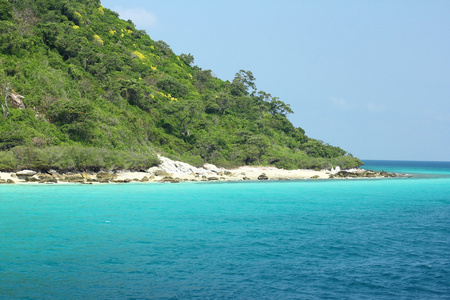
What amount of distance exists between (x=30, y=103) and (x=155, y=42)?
61.3 metres

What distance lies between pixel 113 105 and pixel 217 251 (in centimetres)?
5049

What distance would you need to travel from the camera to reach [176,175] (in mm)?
50312

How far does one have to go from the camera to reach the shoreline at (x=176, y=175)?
1485 inches

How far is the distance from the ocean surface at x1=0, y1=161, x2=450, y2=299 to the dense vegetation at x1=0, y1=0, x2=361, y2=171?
20618mm

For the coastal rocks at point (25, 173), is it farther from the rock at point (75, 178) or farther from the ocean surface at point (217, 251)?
the ocean surface at point (217, 251)

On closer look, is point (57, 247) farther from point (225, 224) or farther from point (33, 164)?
point (33, 164)

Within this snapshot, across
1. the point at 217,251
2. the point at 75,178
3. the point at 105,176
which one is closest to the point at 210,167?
the point at 105,176

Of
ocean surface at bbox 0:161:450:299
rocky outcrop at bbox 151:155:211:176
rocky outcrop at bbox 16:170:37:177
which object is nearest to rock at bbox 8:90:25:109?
rocky outcrop at bbox 16:170:37:177

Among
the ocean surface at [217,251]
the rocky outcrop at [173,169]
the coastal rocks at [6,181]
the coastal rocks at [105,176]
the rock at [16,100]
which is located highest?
the rock at [16,100]

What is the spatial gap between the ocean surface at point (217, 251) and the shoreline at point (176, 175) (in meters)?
12.1

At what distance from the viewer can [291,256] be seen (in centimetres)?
1375

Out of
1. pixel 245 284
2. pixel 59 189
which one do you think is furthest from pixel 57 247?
pixel 59 189

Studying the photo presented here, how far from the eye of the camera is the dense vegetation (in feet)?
147

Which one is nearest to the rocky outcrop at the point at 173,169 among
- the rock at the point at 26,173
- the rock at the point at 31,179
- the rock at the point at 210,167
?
the rock at the point at 210,167
